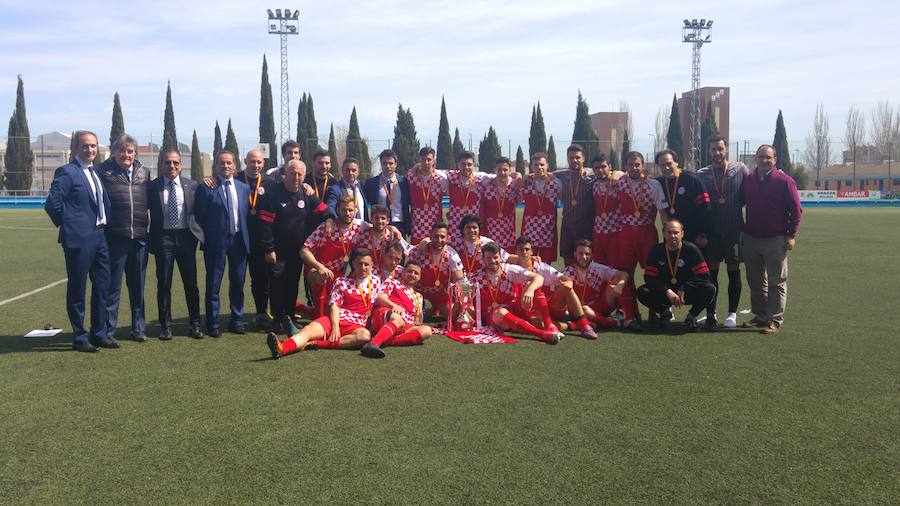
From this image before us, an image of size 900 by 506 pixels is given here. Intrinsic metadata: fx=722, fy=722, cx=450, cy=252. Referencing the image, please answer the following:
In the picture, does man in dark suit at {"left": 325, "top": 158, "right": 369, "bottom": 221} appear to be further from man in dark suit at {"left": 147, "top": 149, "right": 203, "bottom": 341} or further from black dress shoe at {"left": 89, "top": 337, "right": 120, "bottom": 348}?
black dress shoe at {"left": 89, "top": 337, "right": 120, "bottom": 348}

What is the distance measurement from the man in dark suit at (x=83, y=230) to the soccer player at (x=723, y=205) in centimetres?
559

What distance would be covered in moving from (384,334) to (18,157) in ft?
188

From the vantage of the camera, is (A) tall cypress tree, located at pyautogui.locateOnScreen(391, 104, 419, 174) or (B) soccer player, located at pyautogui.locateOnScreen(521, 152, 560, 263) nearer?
(B) soccer player, located at pyautogui.locateOnScreen(521, 152, 560, 263)

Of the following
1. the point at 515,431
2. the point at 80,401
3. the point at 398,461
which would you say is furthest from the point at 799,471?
the point at 80,401

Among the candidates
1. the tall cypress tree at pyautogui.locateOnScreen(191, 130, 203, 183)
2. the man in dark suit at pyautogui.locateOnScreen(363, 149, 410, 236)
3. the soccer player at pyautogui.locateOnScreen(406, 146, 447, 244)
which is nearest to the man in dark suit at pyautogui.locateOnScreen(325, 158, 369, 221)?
the man in dark suit at pyautogui.locateOnScreen(363, 149, 410, 236)

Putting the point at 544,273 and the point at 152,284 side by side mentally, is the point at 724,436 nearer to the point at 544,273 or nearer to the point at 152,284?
the point at 544,273

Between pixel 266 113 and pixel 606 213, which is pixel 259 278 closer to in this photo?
pixel 606 213

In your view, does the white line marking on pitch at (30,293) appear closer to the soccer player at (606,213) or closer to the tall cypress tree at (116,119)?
the soccer player at (606,213)

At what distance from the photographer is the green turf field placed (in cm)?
332

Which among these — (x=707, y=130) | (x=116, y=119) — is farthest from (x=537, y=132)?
(x=116, y=119)

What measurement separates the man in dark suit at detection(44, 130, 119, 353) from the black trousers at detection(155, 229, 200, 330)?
0.50m

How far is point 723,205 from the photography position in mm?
7230

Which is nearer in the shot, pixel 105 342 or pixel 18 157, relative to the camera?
pixel 105 342

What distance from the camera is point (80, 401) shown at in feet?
15.3
